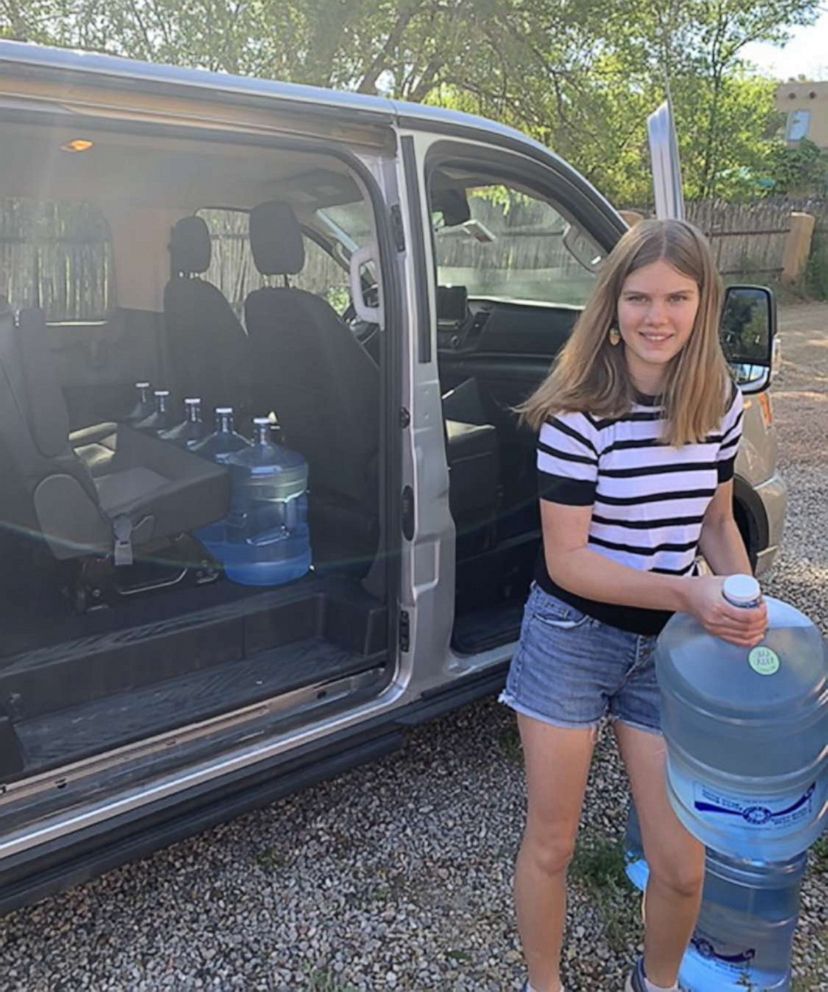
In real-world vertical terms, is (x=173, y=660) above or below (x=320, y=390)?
below

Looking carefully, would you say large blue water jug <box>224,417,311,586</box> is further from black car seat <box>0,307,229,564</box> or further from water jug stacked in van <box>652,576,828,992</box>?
water jug stacked in van <box>652,576,828,992</box>

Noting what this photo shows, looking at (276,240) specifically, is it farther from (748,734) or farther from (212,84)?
(748,734)

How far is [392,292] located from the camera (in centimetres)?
225

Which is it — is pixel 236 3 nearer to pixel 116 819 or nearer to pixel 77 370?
pixel 77 370

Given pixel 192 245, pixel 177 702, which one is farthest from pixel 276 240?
pixel 177 702

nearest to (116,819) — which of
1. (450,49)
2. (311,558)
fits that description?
(311,558)

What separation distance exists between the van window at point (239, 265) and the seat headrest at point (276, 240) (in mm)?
790

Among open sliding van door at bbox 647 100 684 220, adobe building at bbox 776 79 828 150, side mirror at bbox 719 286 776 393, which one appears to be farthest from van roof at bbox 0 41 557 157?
adobe building at bbox 776 79 828 150

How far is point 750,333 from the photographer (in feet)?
9.21

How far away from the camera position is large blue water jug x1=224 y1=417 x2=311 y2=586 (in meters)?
2.83

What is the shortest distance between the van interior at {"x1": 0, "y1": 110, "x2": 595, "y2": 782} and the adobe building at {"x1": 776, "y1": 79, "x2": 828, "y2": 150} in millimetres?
37308

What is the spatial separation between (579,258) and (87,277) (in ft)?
7.52

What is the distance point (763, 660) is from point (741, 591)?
20 cm

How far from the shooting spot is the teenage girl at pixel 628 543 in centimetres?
157
